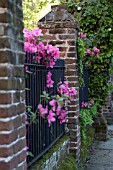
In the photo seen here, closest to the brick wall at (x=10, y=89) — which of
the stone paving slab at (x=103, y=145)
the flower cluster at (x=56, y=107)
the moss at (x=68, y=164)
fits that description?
the flower cluster at (x=56, y=107)

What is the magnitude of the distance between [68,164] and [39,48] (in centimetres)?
191

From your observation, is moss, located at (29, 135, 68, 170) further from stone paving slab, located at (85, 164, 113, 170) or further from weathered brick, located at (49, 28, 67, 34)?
weathered brick, located at (49, 28, 67, 34)

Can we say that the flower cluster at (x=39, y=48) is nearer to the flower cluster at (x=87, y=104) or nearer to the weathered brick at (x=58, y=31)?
the weathered brick at (x=58, y=31)

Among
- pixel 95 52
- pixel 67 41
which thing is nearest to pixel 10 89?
pixel 67 41

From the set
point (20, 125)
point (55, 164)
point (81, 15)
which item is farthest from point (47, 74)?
point (81, 15)

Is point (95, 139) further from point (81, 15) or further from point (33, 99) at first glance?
point (33, 99)

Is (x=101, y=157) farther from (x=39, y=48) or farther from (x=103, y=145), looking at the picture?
(x=39, y=48)

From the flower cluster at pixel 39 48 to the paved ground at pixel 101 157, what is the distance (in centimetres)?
273

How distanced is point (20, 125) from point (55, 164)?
1.83m

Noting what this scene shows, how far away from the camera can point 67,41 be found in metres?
4.79

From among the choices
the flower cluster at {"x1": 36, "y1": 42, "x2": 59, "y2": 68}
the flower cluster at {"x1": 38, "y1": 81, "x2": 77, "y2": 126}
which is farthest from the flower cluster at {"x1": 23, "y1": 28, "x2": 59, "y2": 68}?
the flower cluster at {"x1": 38, "y1": 81, "x2": 77, "y2": 126}

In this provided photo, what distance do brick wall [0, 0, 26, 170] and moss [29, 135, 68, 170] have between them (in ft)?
3.15

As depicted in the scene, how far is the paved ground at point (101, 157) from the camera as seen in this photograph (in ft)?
18.3

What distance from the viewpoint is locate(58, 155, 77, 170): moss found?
13.9ft
